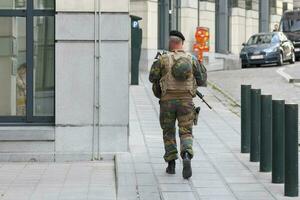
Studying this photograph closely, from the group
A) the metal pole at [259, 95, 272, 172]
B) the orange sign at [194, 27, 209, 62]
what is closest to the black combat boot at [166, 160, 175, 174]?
the metal pole at [259, 95, 272, 172]

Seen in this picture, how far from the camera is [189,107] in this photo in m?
8.29

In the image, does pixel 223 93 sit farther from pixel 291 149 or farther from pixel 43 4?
pixel 291 149

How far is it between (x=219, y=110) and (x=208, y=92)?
360 centimetres

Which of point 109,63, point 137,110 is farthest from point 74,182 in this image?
point 137,110

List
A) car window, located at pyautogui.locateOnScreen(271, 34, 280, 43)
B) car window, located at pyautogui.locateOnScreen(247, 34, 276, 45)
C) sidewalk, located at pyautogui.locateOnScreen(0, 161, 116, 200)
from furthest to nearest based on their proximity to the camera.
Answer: car window, located at pyautogui.locateOnScreen(247, 34, 276, 45) < car window, located at pyautogui.locateOnScreen(271, 34, 280, 43) < sidewalk, located at pyautogui.locateOnScreen(0, 161, 116, 200)

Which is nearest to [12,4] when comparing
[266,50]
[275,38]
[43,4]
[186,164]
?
[43,4]

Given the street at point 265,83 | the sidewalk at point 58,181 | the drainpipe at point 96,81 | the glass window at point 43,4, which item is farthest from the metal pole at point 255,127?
the street at point 265,83

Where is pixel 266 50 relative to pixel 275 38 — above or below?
below

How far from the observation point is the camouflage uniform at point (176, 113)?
827cm

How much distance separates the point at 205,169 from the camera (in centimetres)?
891

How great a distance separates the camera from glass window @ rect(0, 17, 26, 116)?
32.6 feet

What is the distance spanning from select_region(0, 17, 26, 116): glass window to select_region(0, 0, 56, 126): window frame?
7 centimetres

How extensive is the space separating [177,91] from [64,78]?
2.11m

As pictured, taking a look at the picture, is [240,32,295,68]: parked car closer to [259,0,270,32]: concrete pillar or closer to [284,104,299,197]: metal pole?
[259,0,270,32]: concrete pillar
